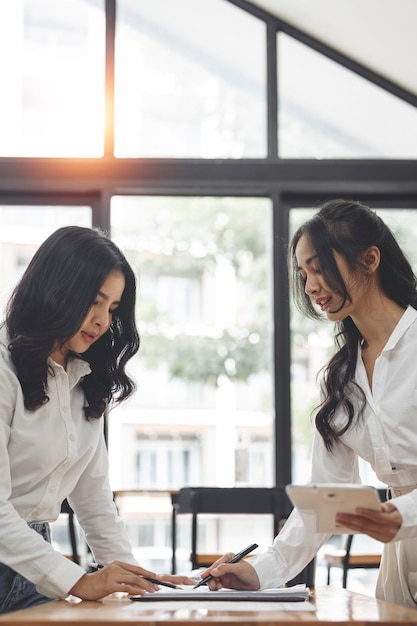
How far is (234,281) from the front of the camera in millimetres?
4469

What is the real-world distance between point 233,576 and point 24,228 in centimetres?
283

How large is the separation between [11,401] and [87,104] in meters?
2.82

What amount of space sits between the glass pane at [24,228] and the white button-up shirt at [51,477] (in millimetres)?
2239

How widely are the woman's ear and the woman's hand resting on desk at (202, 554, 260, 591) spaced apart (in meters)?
0.72

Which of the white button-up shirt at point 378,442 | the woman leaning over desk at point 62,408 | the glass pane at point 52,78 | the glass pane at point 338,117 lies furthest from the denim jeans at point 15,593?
the glass pane at point 338,117

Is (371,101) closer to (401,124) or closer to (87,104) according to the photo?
(401,124)

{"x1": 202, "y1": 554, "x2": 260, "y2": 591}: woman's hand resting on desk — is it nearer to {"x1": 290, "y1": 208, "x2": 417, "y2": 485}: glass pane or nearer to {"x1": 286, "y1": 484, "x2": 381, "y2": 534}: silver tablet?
{"x1": 286, "y1": 484, "x2": 381, "y2": 534}: silver tablet

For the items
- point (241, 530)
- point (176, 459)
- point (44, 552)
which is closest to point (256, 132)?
point (176, 459)

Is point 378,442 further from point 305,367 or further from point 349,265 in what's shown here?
point 305,367

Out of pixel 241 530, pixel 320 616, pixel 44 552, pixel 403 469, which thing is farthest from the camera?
pixel 241 530

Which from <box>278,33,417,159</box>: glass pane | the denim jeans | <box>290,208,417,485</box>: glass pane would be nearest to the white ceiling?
<box>278,33,417,159</box>: glass pane

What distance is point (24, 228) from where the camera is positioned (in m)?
4.41

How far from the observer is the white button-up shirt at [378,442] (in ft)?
6.29

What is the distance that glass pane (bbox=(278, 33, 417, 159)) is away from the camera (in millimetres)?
4488
